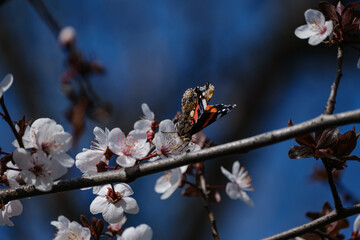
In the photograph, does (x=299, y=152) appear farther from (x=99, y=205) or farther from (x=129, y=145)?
(x=99, y=205)

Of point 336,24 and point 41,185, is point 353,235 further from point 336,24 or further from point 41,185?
point 41,185

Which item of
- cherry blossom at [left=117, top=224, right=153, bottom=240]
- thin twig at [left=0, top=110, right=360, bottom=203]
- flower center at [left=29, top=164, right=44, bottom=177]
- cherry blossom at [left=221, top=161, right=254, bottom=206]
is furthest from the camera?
cherry blossom at [left=221, top=161, right=254, bottom=206]

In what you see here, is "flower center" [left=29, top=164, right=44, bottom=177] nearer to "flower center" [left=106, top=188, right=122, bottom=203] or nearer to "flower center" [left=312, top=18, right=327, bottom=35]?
"flower center" [left=106, top=188, right=122, bottom=203]

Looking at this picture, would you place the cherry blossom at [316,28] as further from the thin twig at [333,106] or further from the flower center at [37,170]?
the flower center at [37,170]

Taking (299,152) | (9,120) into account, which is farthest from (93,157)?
(299,152)

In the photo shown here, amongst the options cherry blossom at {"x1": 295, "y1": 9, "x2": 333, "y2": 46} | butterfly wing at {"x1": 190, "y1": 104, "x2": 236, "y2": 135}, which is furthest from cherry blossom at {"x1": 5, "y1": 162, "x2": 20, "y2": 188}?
cherry blossom at {"x1": 295, "y1": 9, "x2": 333, "y2": 46}

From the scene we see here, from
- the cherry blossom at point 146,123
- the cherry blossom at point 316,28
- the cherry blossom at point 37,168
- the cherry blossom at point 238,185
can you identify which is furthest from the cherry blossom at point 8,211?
the cherry blossom at point 316,28
